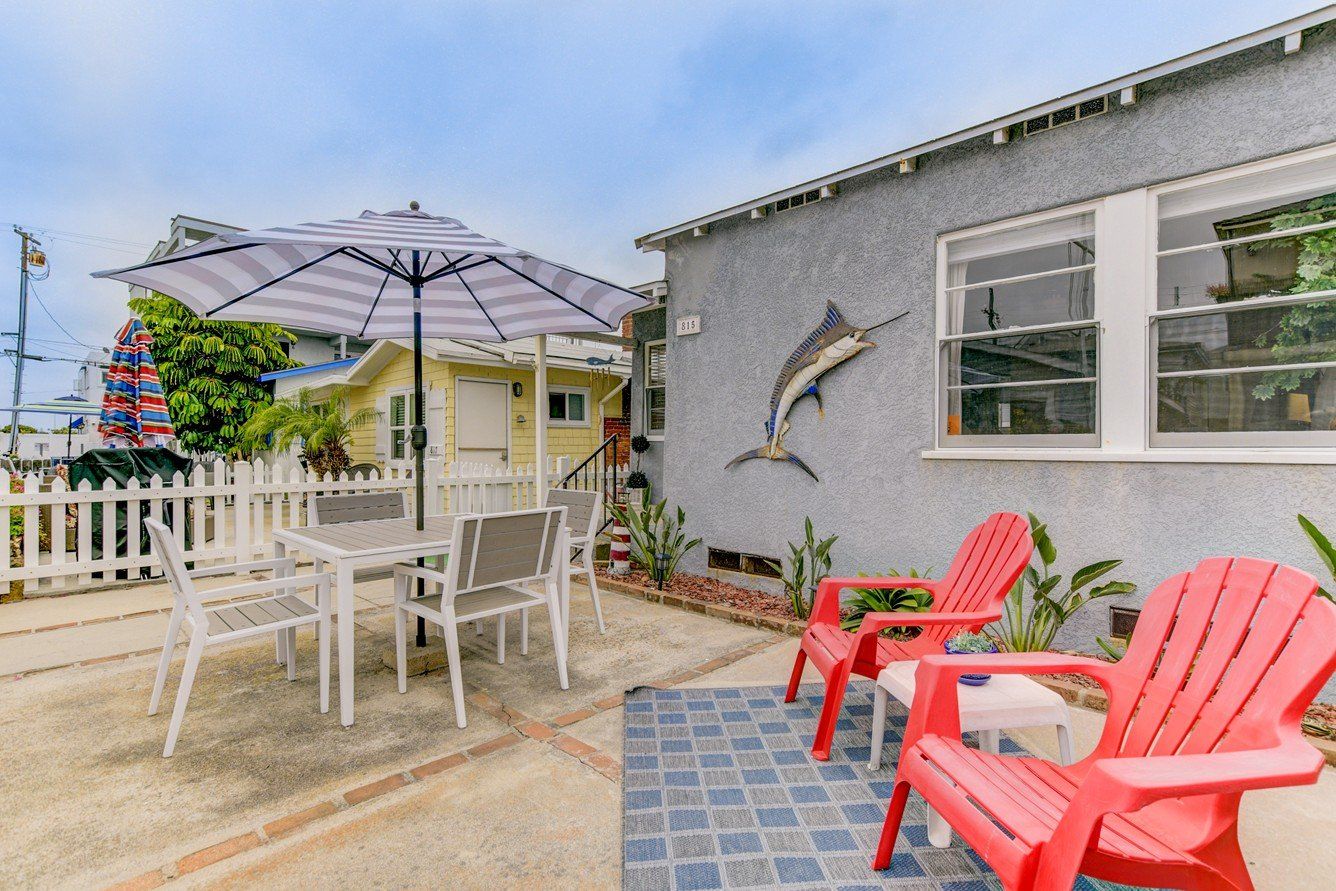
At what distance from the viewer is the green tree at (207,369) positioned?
13.6 m

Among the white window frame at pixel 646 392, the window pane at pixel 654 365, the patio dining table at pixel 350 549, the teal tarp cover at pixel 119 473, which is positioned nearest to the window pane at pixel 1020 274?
the patio dining table at pixel 350 549

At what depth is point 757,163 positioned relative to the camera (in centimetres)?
1759

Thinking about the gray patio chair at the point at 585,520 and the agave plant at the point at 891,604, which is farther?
the gray patio chair at the point at 585,520

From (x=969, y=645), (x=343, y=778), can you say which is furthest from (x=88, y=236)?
(x=969, y=645)

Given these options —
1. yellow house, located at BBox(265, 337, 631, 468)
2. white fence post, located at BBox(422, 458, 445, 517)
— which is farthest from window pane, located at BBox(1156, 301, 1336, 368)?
yellow house, located at BBox(265, 337, 631, 468)

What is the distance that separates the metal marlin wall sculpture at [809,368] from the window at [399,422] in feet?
27.0

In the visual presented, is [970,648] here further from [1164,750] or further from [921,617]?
[1164,750]

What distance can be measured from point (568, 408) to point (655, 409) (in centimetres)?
486

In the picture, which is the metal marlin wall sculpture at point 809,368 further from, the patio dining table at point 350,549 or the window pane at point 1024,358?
the patio dining table at point 350,549

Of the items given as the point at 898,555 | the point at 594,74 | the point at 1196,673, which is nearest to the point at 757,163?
the point at 594,74

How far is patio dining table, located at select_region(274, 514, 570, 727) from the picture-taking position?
295cm

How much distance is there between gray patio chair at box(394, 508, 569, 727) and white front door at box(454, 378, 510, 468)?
7.41m

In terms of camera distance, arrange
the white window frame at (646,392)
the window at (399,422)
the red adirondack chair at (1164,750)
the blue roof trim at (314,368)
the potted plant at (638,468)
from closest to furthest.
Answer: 1. the red adirondack chair at (1164,750)
2. the potted plant at (638,468)
3. the white window frame at (646,392)
4. the window at (399,422)
5. the blue roof trim at (314,368)

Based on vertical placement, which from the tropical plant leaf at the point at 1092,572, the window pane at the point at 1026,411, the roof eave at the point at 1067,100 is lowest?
the tropical plant leaf at the point at 1092,572
